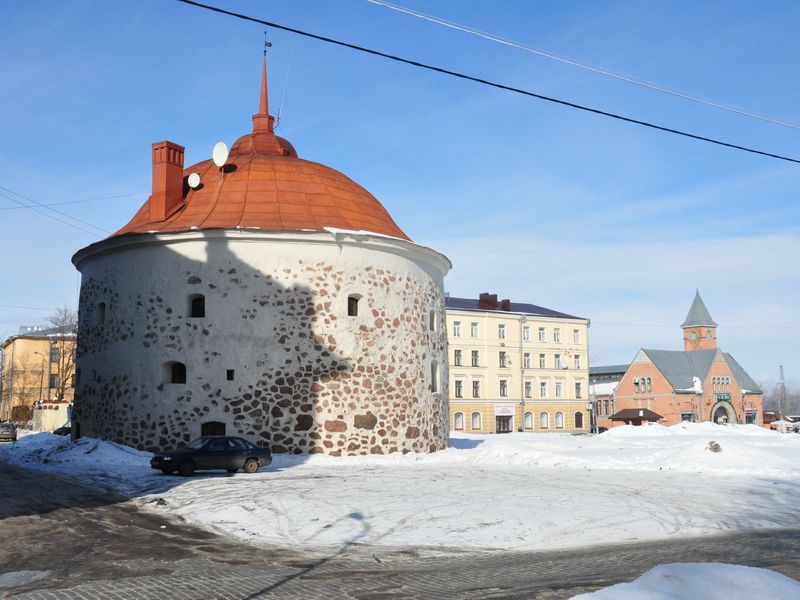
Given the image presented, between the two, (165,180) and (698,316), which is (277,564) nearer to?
(165,180)

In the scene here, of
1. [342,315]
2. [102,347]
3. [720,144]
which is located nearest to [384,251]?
[342,315]

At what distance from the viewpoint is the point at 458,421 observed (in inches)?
2362

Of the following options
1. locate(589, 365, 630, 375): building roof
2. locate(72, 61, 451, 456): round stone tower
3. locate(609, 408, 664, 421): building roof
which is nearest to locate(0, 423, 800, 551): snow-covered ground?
locate(72, 61, 451, 456): round stone tower

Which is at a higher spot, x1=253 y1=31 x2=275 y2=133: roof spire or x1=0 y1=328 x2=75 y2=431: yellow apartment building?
x1=253 y1=31 x2=275 y2=133: roof spire

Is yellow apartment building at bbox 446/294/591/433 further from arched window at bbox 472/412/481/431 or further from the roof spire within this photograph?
the roof spire

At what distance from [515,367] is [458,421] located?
24.5 feet

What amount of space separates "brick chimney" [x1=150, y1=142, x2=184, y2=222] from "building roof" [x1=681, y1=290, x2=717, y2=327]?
8488 centimetres

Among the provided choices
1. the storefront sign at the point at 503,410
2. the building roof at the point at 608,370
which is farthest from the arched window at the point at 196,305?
the building roof at the point at 608,370

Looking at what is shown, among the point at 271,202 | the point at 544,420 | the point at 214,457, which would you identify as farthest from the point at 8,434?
the point at 544,420

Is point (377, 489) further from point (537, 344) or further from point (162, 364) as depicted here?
point (537, 344)

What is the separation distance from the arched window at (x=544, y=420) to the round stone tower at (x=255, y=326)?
40.2 m

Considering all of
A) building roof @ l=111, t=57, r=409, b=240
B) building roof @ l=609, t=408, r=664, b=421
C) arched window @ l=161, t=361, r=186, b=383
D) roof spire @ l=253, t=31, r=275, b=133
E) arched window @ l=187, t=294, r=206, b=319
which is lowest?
building roof @ l=609, t=408, r=664, b=421

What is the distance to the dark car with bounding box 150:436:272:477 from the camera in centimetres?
1923

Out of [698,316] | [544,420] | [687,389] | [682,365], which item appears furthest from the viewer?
[698,316]
